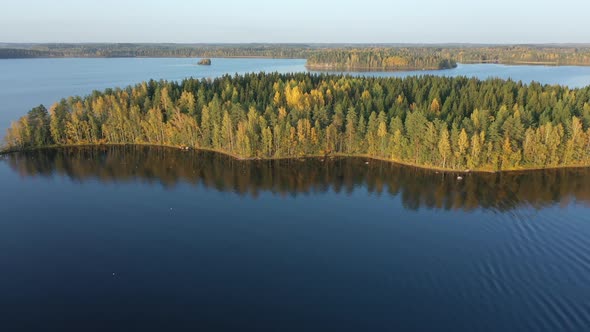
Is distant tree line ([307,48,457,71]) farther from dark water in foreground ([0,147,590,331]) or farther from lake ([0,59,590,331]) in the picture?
dark water in foreground ([0,147,590,331])

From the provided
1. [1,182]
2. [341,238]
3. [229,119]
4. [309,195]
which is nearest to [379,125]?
[309,195]

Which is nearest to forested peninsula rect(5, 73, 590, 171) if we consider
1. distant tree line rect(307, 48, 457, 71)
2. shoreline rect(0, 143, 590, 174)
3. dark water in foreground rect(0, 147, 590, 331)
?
shoreline rect(0, 143, 590, 174)

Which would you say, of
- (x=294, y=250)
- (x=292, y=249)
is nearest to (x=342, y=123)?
(x=292, y=249)

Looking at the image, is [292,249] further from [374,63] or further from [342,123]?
[374,63]

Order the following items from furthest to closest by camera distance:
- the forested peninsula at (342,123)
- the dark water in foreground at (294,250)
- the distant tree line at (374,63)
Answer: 1. the distant tree line at (374,63)
2. the forested peninsula at (342,123)
3. the dark water in foreground at (294,250)

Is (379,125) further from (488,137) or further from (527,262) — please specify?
(527,262)

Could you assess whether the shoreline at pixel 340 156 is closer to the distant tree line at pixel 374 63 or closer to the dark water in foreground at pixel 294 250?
the dark water in foreground at pixel 294 250

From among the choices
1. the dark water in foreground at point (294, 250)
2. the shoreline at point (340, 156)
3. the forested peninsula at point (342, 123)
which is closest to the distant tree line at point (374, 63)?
the forested peninsula at point (342, 123)
